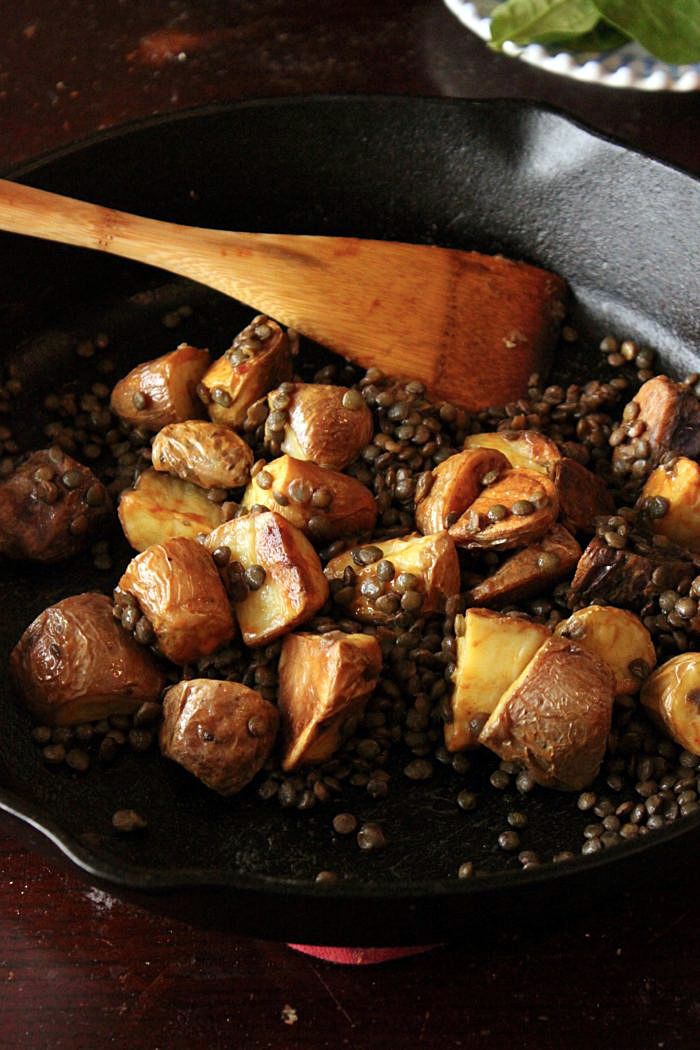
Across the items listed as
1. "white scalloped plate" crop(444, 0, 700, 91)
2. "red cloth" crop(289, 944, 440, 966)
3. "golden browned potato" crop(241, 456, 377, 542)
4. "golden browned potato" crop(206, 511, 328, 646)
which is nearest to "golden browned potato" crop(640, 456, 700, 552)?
"golden browned potato" crop(241, 456, 377, 542)

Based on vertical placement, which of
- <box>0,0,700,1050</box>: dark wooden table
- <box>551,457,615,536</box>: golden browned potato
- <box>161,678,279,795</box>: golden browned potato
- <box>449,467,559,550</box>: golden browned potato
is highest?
<box>161,678,279,795</box>: golden browned potato

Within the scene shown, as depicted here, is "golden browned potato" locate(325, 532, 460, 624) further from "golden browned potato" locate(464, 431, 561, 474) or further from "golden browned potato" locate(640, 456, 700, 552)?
"golden browned potato" locate(640, 456, 700, 552)

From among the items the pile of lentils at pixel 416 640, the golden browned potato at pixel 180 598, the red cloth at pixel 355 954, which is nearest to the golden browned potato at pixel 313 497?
the pile of lentils at pixel 416 640

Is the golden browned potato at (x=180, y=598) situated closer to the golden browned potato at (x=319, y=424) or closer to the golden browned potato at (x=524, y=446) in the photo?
the golden browned potato at (x=319, y=424)

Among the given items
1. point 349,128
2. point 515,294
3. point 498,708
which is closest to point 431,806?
point 498,708

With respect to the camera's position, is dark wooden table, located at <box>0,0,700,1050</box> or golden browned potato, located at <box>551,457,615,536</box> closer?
dark wooden table, located at <box>0,0,700,1050</box>
